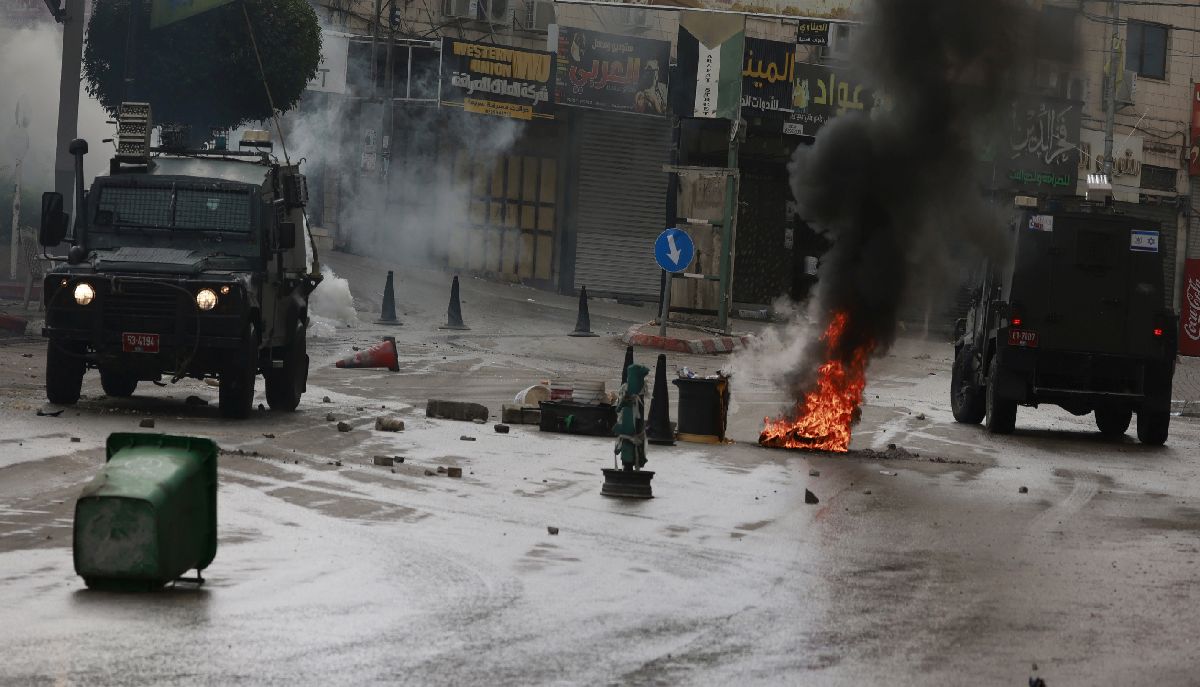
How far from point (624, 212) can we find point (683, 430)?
79.9ft

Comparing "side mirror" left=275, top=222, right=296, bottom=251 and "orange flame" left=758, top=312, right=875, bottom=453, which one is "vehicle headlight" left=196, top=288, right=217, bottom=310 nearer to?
"side mirror" left=275, top=222, right=296, bottom=251

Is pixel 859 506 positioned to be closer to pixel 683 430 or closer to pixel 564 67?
pixel 683 430

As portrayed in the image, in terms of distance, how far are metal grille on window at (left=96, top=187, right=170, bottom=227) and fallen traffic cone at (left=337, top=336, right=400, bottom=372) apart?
661cm

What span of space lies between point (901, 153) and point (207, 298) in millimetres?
7225

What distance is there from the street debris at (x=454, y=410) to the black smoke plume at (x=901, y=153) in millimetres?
3507

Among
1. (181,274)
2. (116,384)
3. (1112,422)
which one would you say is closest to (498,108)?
(1112,422)

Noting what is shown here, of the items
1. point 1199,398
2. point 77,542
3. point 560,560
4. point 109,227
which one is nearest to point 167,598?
point 77,542

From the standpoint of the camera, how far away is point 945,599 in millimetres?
8117

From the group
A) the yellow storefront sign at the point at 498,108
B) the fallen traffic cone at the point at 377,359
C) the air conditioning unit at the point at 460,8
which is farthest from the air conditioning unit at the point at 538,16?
the fallen traffic cone at the point at 377,359

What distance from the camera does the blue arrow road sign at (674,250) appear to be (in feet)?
82.3

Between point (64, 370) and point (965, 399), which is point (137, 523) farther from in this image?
point (965, 399)

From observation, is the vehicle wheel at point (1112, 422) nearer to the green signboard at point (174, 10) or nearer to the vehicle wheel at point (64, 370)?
the vehicle wheel at point (64, 370)

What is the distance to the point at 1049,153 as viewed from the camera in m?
40.5

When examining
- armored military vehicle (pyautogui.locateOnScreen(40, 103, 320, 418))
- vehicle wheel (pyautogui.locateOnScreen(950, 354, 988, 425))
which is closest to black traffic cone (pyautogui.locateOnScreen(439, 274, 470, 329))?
vehicle wheel (pyautogui.locateOnScreen(950, 354, 988, 425))
